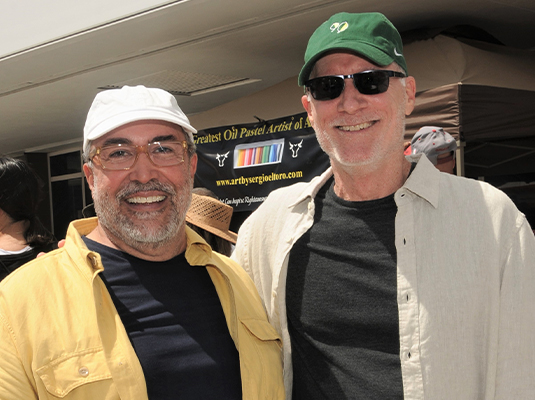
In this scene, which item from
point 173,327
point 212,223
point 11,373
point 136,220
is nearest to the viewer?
point 11,373

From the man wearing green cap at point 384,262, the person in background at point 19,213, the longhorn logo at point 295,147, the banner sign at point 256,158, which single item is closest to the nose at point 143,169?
the man wearing green cap at point 384,262

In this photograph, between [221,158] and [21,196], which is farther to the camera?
[221,158]

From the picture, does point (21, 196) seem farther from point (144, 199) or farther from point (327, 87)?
point (327, 87)

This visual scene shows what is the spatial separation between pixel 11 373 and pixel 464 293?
131 centimetres

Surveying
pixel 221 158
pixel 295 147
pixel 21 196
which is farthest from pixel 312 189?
pixel 221 158

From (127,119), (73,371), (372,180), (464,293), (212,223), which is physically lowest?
(73,371)

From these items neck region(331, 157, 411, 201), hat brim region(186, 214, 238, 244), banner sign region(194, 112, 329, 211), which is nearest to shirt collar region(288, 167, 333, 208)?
neck region(331, 157, 411, 201)

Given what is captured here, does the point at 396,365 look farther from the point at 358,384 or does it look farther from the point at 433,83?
the point at 433,83

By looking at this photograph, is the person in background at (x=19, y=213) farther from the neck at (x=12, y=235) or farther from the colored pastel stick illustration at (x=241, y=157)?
the colored pastel stick illustration at (x=241, y=157)

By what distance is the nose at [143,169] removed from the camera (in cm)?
200

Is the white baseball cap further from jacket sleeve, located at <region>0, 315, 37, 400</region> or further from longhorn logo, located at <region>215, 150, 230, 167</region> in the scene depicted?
longhorn logo, located at <region>215, 150, 230, 167</region>

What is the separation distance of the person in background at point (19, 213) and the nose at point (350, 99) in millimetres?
2180

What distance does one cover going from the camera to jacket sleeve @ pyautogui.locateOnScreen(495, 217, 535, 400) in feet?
5.71

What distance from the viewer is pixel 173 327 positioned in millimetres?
1885
